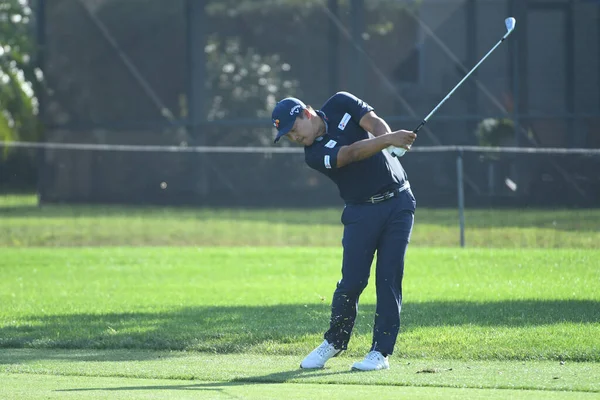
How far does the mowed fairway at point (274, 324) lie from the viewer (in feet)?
22.9

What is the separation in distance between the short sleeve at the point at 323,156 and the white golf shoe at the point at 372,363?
133 centimetres

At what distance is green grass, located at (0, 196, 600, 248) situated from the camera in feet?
59.0

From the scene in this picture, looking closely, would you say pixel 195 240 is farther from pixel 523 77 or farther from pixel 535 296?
pixel 523 77

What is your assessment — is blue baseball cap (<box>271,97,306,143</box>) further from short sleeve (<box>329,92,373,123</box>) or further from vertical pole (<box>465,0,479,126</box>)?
vertical pole (<box>465,0,479,126</box>)

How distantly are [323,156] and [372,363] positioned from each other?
1482mm

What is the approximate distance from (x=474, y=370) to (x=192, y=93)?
21.8 meters

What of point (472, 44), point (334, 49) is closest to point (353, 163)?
point (472, 44)

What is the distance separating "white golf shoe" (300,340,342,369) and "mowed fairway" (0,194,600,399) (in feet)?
0.27

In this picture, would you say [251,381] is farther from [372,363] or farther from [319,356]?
[372,363]

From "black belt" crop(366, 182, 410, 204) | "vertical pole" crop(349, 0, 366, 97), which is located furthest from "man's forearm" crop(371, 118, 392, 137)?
"vertical pole" crop(349, 0, 366, 97)

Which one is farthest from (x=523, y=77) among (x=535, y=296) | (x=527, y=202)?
(x=535, y=296)

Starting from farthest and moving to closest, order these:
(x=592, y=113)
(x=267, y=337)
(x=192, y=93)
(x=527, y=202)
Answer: (x=192, y=93), (x=592, y=113), (x=527, y=202), (x=267, y=337)

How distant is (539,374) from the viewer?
723cm

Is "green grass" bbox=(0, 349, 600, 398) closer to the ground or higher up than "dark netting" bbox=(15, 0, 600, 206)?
closer to the ground
